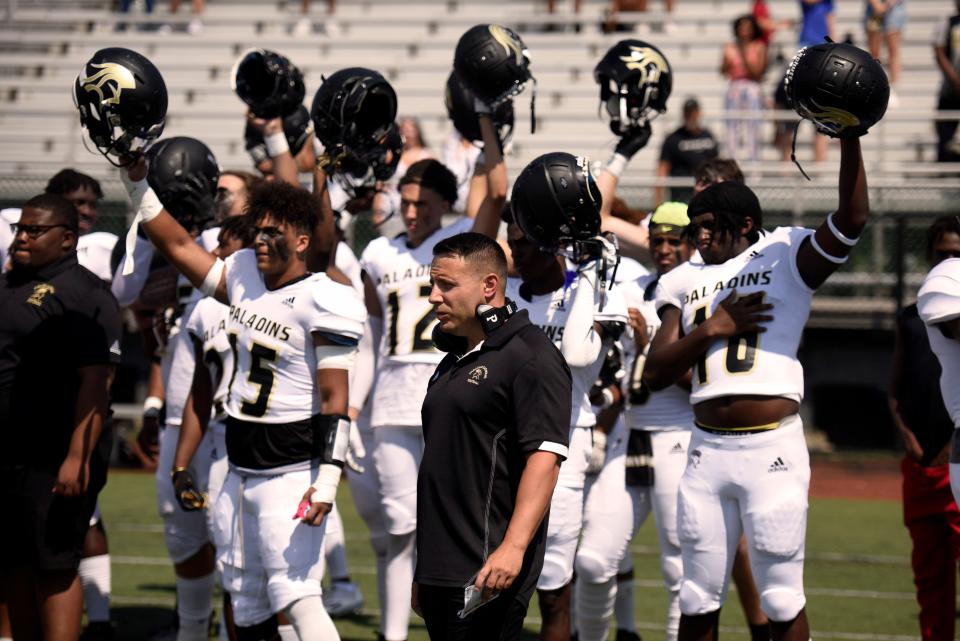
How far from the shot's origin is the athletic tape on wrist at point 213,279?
5156 mm

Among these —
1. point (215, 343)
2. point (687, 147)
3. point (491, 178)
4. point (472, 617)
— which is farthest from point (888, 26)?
point (472, 617)

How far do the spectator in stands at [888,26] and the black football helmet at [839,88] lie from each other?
11.2 m

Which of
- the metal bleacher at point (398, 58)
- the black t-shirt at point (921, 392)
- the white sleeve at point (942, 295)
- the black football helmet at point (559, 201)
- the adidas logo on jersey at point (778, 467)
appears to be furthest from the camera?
the metal bleacher at point (398, 58)

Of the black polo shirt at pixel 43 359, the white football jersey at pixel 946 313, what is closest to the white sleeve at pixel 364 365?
the black polo shirt at pixel 43 359

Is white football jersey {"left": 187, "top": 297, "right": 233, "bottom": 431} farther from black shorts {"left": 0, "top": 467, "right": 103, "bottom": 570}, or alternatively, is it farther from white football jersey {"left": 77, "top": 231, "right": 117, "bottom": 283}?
white football jersey {"left": 77, "top": 231, "right": 117, "bottom": 283}

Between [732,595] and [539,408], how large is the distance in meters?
4.16

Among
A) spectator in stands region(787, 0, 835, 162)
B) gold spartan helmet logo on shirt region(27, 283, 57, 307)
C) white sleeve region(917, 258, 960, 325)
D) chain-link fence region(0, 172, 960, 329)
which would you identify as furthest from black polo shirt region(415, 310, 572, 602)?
spectator in stands region(787, 0, 835, 162)

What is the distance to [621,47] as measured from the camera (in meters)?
5.75

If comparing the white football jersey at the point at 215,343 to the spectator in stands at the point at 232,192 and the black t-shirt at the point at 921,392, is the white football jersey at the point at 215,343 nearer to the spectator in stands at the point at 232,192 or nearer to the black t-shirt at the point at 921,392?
the spectator in stands at the point at 232,192

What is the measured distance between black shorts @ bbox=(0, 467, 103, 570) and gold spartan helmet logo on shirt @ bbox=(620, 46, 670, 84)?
289 cm

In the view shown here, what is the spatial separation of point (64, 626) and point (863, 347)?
940 cm

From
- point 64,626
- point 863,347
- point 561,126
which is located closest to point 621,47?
point 64,626

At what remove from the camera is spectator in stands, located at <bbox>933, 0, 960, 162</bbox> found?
13320 millimetres

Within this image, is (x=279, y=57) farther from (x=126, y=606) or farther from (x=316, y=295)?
(x=126, y=606)
